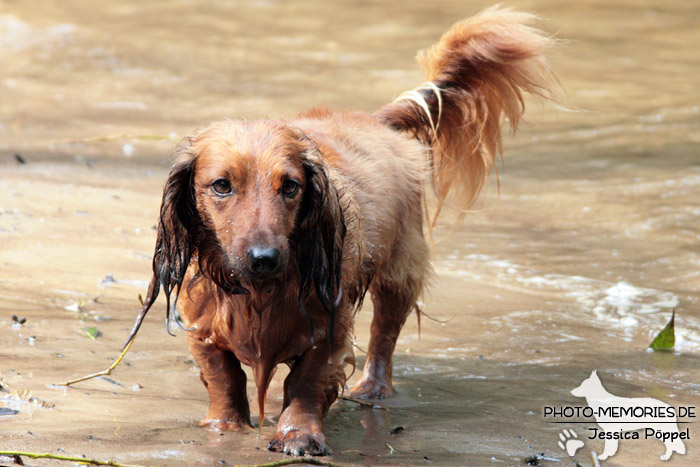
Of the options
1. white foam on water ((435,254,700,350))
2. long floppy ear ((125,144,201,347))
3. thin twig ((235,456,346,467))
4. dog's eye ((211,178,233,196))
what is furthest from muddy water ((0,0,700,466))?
dog's eye ((211,178,233,196))

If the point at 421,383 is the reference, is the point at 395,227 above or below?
above

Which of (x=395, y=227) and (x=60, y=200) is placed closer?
(x=395, y=227)

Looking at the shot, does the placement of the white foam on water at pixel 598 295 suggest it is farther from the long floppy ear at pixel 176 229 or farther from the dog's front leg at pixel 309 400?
the long floppy ear at pixel 176 229

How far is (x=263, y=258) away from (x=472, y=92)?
262 cm

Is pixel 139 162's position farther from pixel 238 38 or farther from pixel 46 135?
pixel 238 38

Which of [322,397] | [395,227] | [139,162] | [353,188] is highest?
[353,188]

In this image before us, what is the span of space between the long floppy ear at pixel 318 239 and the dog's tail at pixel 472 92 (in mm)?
1634

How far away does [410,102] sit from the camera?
5.36m

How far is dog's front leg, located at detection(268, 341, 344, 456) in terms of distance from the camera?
3.58 metres

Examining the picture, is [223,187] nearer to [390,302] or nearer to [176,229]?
[176,229]

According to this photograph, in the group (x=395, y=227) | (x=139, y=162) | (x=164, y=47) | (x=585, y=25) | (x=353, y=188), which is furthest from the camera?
(x=585, y=25)

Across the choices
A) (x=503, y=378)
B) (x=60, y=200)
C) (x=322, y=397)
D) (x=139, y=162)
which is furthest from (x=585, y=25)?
(x=322, y=397)

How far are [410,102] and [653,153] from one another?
595cm

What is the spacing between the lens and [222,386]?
3838mm
